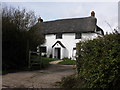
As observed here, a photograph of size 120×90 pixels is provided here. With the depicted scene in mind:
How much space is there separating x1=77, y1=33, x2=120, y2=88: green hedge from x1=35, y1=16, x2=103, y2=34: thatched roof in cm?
2346

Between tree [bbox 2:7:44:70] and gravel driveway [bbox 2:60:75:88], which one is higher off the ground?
tree [bbox 2:7:44:70]

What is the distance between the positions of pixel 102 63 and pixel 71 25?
27.6 meters

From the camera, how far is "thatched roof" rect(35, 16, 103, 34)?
3034 cm

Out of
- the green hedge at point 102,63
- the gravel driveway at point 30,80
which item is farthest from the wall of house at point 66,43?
the green hedge at point 102,63

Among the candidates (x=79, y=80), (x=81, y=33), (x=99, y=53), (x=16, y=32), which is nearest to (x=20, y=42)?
(x=16, y=32)

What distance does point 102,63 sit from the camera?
5.49 m

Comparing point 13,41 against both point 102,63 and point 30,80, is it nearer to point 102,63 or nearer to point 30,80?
point 30,80

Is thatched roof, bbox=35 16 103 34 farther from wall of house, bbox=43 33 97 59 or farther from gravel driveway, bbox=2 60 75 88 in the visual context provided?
gravel driveway, bbox=2 60 75 88

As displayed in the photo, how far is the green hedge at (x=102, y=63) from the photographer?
5.32 m

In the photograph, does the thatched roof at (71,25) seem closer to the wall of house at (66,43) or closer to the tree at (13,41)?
the wall of house at (66,43)

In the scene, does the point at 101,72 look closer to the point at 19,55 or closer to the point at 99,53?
the point at 99,53

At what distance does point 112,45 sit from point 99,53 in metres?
0.52

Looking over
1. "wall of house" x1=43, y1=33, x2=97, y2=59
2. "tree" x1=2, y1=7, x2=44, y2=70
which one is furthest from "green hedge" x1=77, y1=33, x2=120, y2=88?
"wall of house" x1=43, y1=33, x2=97, y2=59

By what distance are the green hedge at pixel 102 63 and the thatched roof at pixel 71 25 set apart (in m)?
23.5
